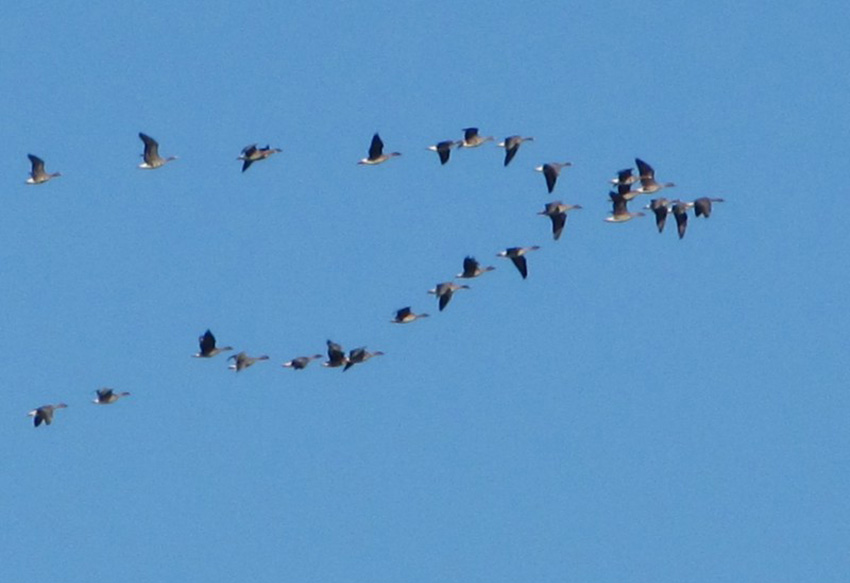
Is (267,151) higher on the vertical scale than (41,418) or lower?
higher

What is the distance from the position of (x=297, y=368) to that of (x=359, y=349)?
165 cm

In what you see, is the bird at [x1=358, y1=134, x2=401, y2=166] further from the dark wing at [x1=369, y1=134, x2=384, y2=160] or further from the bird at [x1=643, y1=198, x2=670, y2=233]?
the bird at [x1=643, y1=198, x2=670, y2=233]

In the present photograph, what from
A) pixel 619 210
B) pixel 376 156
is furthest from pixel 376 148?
pixel 619 210

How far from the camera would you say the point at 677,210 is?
59250mm

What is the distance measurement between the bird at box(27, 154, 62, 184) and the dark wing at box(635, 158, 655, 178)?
1273 centimetres

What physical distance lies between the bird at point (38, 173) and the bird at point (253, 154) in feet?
13.6

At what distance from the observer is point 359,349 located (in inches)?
2331

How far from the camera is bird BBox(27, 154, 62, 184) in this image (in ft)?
196

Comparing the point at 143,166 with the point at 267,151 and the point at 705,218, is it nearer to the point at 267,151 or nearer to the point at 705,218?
the point at 267,151

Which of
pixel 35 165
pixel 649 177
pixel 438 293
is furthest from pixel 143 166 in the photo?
pixel 649 177

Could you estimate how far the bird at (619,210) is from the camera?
61156 millimetres

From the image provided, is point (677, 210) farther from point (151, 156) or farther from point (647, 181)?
point (151, 156)

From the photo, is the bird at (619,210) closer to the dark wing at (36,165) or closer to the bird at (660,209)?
the bird at (660,209)

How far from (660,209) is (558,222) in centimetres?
227
